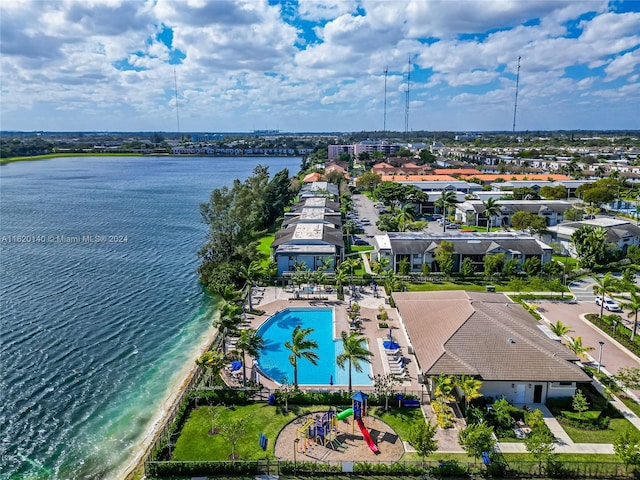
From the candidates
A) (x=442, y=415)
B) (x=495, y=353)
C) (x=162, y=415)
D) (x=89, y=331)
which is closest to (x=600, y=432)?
(x=495, y=353)

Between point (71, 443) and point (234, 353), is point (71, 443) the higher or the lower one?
the lower one

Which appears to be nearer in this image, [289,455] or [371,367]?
[289,455]

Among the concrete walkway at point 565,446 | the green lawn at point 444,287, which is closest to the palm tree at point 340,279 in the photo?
the green lawn at point 444,287

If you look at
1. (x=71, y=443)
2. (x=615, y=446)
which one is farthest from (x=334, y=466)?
(x=71, y=443)

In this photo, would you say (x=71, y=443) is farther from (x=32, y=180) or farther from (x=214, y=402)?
(x=32, y=180)

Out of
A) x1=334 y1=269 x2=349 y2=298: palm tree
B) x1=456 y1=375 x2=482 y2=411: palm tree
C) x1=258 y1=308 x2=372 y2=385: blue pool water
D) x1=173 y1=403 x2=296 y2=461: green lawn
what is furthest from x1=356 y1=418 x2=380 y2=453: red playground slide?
x1=334 y1=269 x2=349 y2=298: palm tree

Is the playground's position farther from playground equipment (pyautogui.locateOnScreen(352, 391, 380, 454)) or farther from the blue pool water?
the blue pool water
